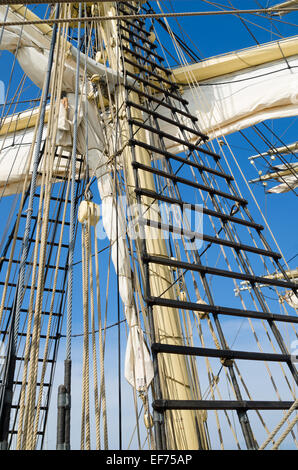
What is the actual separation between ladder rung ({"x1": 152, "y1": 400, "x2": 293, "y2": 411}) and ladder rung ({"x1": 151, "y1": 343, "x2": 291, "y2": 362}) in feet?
0.71

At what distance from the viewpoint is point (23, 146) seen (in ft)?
18.6

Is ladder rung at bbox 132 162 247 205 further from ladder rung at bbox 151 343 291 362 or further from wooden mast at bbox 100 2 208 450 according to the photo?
ladder rung at bbox 151 343 291 362

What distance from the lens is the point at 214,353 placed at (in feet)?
5.68

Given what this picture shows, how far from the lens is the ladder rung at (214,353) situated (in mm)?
1587

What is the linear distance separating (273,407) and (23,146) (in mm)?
5276

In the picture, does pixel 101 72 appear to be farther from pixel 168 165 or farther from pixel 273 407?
pixel 273 407

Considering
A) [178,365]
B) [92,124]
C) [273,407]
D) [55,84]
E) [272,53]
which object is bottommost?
[273,407]

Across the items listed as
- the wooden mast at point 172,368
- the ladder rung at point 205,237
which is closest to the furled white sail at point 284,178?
the wooden mast at point 172,368

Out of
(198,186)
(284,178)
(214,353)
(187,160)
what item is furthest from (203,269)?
(284,178)
